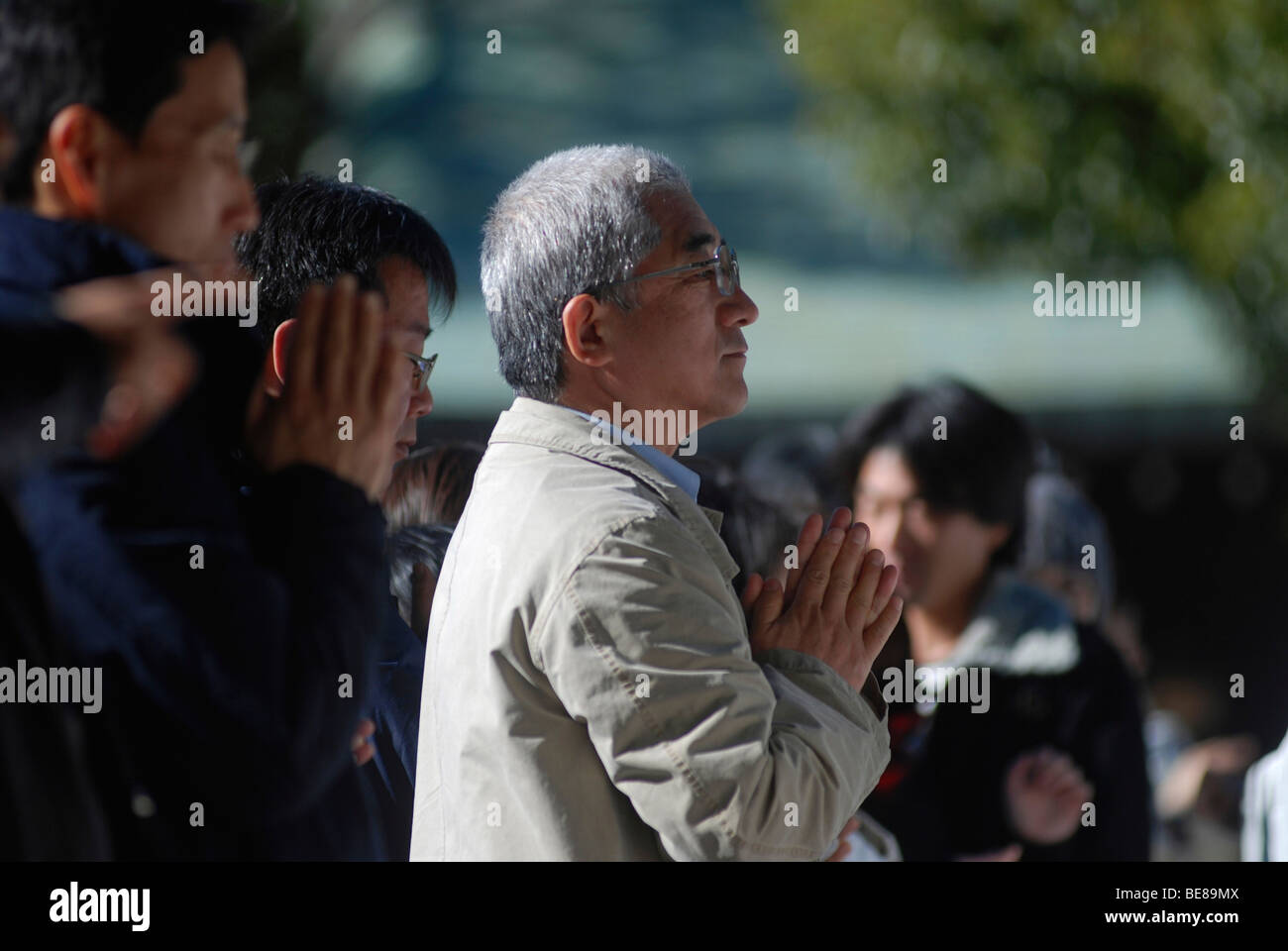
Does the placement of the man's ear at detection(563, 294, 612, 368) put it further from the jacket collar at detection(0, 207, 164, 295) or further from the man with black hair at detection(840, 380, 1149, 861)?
the man with black hair at detection(840, 380, 1149, 861)

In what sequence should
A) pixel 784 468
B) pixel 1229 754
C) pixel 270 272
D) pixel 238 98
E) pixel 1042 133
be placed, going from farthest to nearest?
pixel 1042 133 → pixel 1229 754 → pixel 784 468 → pixel 270 272 → pixel 238 98

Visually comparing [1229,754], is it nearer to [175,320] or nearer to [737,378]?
[737,378]

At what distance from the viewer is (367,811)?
196cm

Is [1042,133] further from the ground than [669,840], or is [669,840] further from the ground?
[1042,133]

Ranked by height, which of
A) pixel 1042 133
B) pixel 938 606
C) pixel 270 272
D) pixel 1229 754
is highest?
pixel 1042 133

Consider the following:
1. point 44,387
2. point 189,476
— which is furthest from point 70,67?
point 189,476

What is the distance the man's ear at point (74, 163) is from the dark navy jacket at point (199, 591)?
0.03 m

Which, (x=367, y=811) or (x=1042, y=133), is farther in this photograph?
(x=1042, y=133)

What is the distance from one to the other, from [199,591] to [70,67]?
0.59 meters

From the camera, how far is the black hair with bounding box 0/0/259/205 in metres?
1.52

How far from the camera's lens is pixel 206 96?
159cm

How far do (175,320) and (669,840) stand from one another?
2.56 ft

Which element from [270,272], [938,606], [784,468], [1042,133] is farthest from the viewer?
[1042,133]

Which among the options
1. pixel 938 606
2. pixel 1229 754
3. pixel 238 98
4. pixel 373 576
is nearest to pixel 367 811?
pixel 373 576
